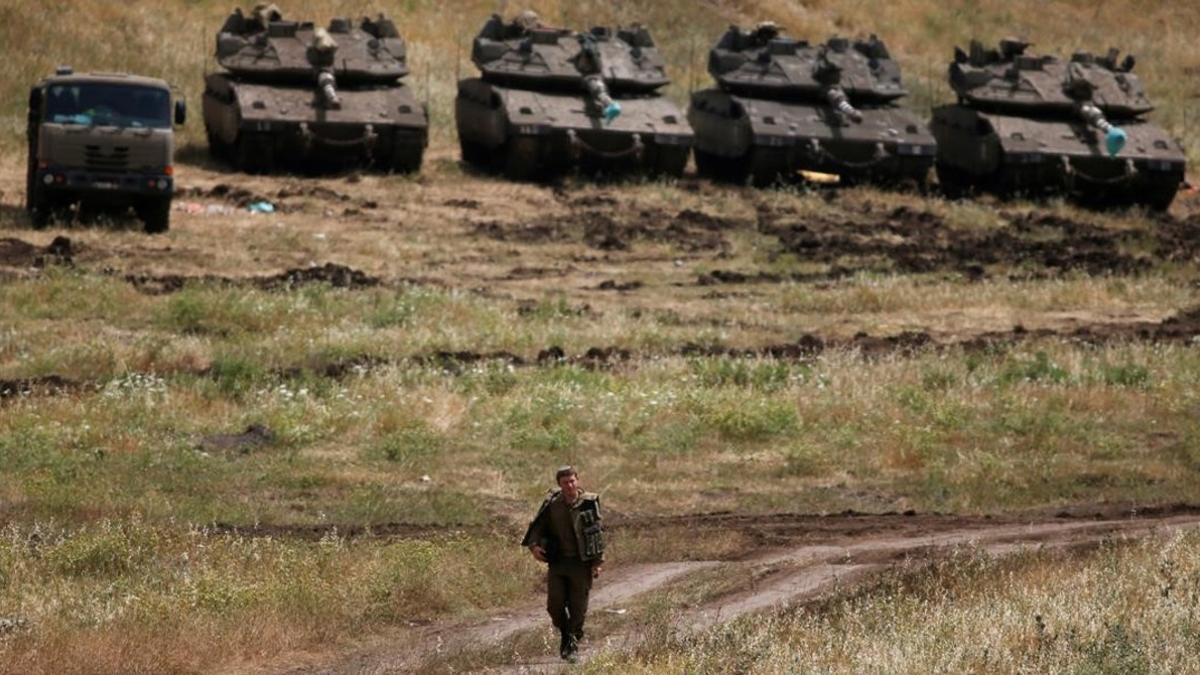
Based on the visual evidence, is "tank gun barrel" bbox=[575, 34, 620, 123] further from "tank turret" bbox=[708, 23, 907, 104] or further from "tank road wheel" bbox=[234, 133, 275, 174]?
"tank road wheel" bbox=[234, 133, 275, 174]

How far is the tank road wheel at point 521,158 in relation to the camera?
118ft

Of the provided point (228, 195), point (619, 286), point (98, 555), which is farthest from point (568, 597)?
point (228, 195)

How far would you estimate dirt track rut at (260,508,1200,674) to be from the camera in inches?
481

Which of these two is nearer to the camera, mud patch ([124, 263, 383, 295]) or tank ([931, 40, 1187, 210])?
mud patch ([124, 263, 383, 295])

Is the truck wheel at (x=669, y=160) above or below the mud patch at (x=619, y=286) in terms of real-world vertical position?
above

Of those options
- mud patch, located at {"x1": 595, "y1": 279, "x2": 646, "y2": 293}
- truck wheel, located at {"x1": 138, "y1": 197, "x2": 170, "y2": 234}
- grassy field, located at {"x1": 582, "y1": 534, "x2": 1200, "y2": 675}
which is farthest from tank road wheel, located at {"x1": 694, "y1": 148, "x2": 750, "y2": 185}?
grassy field, located at {"x1": 582, "y1": 534, "x2": 1200, "y2": 675}

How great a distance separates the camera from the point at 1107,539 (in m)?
15.5

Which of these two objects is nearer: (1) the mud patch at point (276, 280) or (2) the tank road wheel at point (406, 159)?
(1) the mud patch at point (276, 280)

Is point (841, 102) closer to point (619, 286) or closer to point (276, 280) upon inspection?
point (619, 286)

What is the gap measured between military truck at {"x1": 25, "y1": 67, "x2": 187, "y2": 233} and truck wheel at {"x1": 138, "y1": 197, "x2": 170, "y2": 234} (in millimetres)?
12

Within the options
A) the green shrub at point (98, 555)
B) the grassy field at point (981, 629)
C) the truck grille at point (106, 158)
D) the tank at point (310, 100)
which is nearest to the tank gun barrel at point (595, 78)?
the tank at point (310, 100)

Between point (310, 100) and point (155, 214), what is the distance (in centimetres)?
732

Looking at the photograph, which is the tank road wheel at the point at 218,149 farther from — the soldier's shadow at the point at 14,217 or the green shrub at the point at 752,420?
the green shrub at the point at 752,420

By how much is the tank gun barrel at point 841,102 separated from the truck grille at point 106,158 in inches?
524
